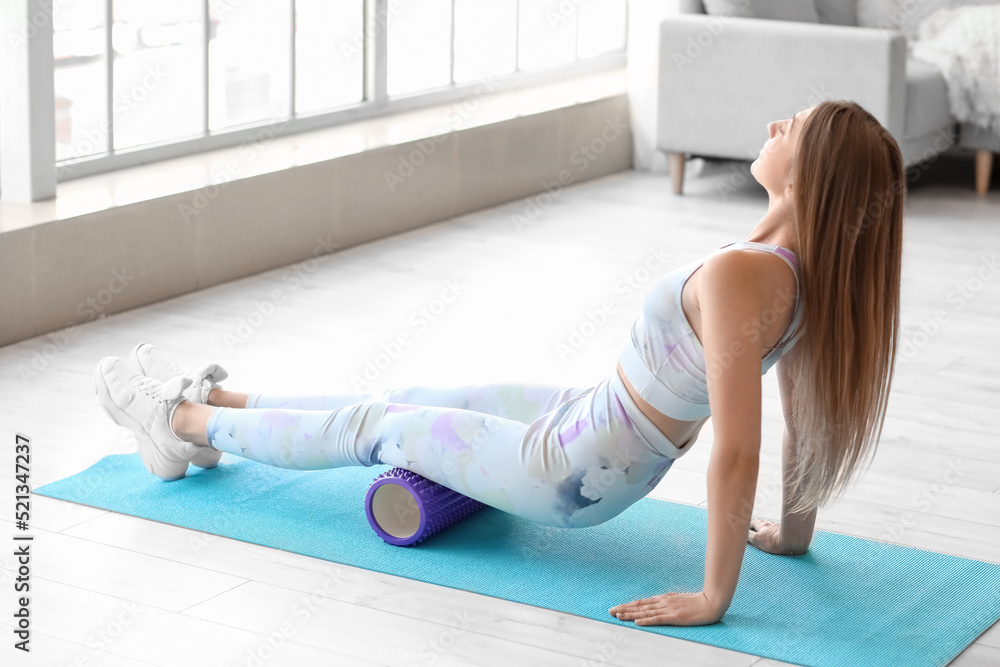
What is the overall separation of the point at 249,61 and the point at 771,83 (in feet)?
6.60

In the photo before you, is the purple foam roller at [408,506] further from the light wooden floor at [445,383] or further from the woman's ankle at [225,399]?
the woman's ankle at [225,399]

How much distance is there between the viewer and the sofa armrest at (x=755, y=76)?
499 centimetres

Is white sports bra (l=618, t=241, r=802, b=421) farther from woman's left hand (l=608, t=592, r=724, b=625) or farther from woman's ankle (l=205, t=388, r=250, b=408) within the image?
woman's ankle (l=205, t=388, r=250, b=408)

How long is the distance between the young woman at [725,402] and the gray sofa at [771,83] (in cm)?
318

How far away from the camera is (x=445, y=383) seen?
10.3 ft

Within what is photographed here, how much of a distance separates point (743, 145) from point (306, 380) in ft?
8.87

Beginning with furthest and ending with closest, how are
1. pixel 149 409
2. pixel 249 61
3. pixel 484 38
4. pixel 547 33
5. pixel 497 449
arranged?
1. pixel 547 33
2. pixel 484 38
3. pixel 249 61
4. pixel 149 409
5. pixel 497 449

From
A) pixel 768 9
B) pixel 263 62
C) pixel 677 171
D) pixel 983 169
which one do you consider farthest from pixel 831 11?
pixel 263 62

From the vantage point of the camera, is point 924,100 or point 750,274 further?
point 924,100

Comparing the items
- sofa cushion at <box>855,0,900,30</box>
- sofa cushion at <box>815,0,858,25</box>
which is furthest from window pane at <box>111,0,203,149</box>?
sofa cushion at <box>855,0,900,30</box>

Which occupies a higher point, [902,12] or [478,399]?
[902,12]

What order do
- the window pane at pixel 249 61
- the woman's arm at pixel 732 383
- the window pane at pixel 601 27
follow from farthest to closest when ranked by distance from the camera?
the window pane at pixel 601 27 → the window pane at pixel 249 61 → the woman's arm at pixel 732 383

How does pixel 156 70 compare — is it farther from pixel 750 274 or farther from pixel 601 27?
pixel 750 274

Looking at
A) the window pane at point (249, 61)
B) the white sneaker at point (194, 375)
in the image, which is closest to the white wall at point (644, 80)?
the window pane at point (249, 61)
